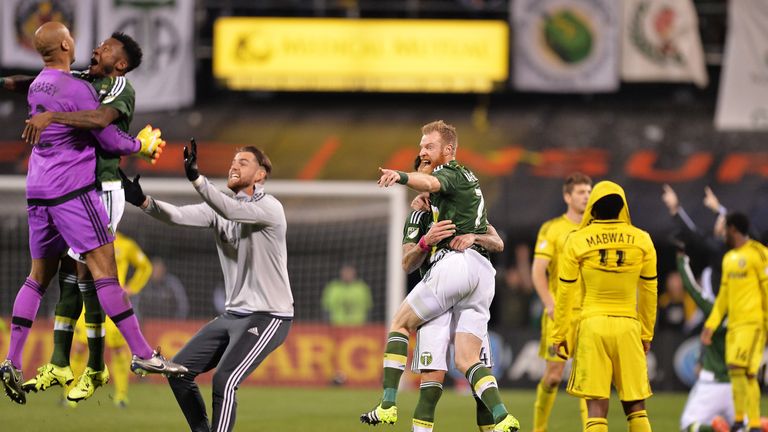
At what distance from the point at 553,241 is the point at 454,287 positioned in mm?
2417

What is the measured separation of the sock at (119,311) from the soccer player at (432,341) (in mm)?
1783

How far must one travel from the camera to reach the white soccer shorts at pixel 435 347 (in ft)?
25.2

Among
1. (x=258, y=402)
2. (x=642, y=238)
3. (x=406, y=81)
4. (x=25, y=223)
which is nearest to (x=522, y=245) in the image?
(x=406, y=81)

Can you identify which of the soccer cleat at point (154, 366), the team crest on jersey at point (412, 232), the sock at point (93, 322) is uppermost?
the team crest on jersey at point (412, 232)

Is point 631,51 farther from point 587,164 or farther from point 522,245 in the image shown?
point 522,245

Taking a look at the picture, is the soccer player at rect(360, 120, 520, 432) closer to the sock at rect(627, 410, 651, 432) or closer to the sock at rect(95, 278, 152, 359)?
the sock at rect(627, 410, 651, 432)

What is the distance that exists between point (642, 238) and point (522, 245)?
1122cm

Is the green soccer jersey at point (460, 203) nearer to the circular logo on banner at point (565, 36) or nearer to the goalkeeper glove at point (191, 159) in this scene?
the goalkeeper glove at point (191, 159)

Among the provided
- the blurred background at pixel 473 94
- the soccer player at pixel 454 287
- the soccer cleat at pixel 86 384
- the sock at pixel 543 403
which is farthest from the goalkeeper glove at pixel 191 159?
the blurred background at pixel 473 94

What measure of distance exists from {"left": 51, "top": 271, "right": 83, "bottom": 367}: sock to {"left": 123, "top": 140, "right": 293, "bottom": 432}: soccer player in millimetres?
691

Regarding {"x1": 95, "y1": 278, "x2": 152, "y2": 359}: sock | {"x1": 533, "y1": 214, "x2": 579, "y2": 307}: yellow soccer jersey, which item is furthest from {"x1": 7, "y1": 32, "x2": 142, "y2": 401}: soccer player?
{"x1": 533, "y1": 214, "x2": 579, "y2": 307}: yellow soccer jersey

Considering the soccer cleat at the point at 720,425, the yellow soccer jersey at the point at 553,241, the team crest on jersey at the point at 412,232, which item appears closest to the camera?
the team crest on jersey at the point at 412,232

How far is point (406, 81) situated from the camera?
21141 millimetres

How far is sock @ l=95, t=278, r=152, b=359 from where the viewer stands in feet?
23.3
